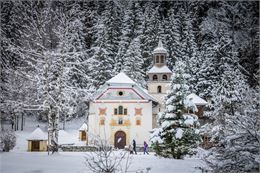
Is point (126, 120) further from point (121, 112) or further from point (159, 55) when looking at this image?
point (159, 55)

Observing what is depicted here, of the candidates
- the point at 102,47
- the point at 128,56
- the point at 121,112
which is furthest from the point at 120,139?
the point at 102,47

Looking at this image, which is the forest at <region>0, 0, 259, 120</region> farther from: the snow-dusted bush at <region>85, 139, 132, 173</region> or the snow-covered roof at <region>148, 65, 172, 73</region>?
the snow-covered roof at <region>148, 65, 172, 73</region>

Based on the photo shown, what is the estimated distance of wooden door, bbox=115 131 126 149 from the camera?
37.7 m

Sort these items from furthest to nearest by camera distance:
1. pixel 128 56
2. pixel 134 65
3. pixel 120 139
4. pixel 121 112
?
1. pixel 128 56
2. pixel 134 65
3. pixel 121 112
4. pixel 120 139

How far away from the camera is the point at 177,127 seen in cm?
2014

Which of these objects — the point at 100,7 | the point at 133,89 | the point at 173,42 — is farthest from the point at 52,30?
the point at 100,7

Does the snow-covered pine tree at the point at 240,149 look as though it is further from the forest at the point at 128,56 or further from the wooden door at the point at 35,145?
the wooden door at the point at 35,145

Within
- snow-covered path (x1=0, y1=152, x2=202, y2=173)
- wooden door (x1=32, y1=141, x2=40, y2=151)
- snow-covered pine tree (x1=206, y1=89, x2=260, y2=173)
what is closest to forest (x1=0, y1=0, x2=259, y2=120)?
wooden door (x1=32, y1=141, x2=40, y2=151)

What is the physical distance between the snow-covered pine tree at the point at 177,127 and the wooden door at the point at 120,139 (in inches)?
697

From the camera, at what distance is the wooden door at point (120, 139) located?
124ft

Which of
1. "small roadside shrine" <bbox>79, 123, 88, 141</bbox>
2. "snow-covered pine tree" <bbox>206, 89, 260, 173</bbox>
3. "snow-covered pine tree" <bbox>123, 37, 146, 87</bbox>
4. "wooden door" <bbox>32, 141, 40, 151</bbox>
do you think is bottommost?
"wooden door" <bbox>32, 141, 40, 151</bbox>

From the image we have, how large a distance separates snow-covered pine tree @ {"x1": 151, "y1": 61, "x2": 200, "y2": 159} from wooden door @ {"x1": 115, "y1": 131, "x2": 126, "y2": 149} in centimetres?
1770

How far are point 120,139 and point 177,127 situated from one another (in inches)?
729

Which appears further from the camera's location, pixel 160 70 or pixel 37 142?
pixel 160 70
